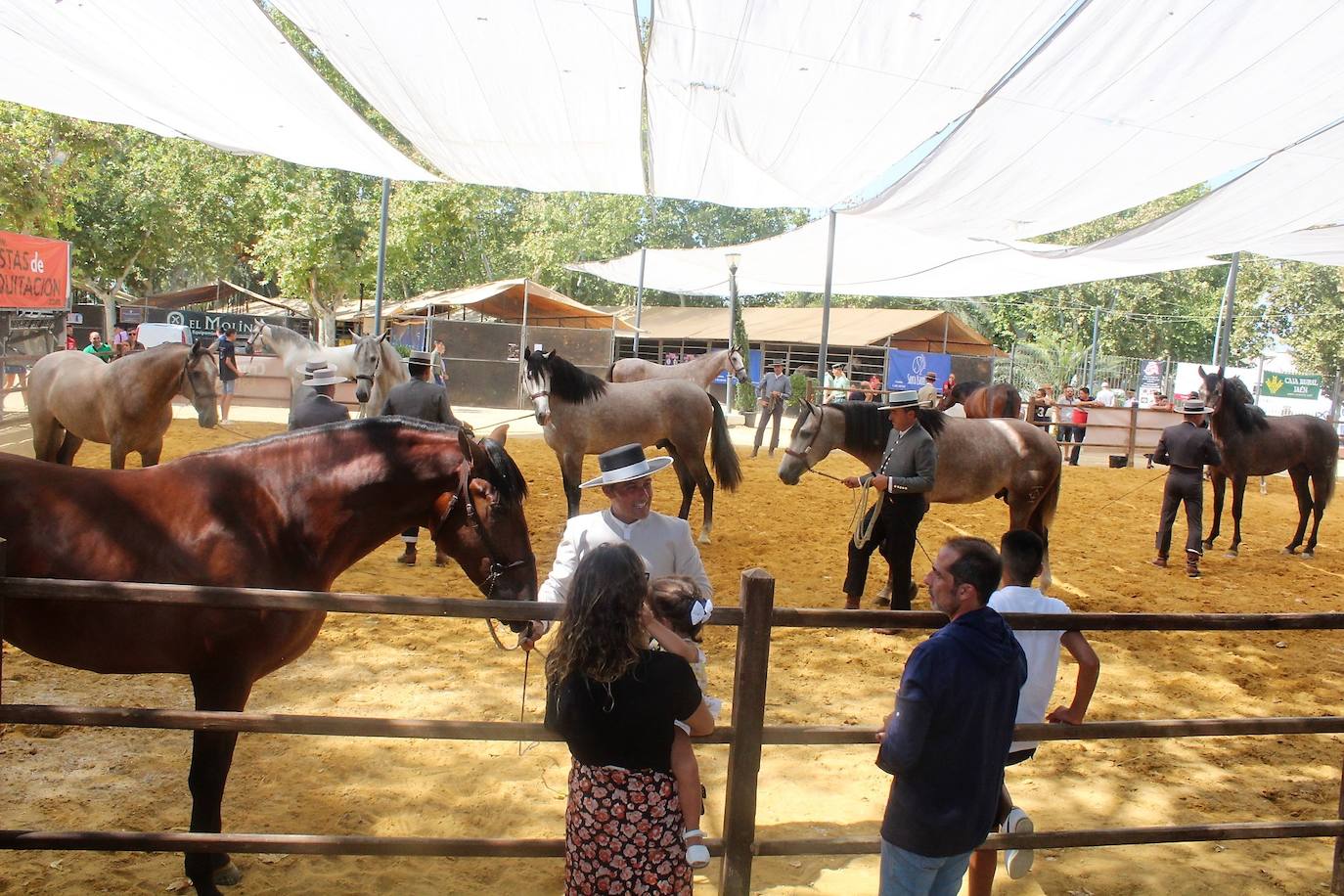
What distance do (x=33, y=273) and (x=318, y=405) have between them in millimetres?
11733

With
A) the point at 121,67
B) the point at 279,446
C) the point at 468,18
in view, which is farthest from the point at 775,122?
the point at 279,446

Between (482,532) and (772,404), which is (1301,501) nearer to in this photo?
(772,404)

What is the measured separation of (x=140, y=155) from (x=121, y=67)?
25879mm

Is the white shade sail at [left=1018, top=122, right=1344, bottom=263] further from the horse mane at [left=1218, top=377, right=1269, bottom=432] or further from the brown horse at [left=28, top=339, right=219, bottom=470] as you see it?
the brown horse at [left=28, top=339, right=219, bottom=470]

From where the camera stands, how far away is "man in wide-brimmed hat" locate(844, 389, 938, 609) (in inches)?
238

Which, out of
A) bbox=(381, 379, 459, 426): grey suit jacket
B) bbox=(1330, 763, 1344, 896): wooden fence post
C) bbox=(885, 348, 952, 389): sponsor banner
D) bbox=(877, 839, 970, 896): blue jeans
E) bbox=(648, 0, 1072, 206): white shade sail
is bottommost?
bbox=(1330, 763, 1344, 896): wooden fence post

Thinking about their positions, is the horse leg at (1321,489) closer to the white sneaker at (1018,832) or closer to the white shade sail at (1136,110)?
the white shade sail at (1136,110)

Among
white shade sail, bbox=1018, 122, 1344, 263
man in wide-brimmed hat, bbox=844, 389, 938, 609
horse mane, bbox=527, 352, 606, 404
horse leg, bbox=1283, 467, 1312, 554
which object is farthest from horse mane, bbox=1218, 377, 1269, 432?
horse mane, bbox=527, 352, 606, 404

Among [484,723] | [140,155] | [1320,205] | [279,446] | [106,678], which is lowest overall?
[106,678]

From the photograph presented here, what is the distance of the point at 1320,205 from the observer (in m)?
9.38

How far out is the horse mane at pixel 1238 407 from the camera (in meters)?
9.73

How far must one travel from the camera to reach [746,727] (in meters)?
2.68

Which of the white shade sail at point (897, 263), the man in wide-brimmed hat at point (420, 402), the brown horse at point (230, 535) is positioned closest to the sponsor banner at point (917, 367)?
the white shade sail at point (897, 263)

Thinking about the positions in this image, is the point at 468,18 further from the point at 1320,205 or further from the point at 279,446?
the point at 1320,205
